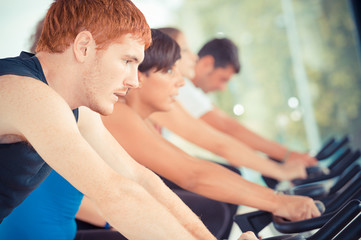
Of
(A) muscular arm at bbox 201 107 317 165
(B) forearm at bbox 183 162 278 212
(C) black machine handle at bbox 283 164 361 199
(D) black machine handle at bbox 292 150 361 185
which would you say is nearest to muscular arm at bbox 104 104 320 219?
(B) forearm at bbox 183 162 278 212

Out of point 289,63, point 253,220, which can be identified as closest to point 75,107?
point 253,220

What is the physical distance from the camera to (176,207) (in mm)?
831

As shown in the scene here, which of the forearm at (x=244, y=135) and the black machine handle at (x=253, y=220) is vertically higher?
the black machine handle at (x=253, y=220)

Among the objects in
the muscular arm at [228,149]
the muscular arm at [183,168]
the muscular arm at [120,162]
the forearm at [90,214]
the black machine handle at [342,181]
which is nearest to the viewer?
the muscular arm at [120,162]

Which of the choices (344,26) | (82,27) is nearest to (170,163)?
(82,27)

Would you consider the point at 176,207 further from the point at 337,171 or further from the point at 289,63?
the point at 289,63

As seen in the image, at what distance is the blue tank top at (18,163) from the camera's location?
701 mm

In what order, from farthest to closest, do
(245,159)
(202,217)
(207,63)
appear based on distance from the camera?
1. (207,63)
2. (245,159)
3. (202,217)

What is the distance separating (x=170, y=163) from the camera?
44.2 inches

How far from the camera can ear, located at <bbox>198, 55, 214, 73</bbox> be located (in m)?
2.55

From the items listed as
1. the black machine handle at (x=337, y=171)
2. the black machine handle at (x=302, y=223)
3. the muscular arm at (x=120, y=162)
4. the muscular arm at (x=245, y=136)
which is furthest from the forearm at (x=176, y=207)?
the muscular arm at (x=245, y=136)

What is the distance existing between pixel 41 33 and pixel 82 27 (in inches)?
4.8

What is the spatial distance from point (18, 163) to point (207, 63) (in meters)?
1.95

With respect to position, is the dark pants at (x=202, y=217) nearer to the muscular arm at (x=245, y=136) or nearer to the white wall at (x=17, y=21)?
the white wall at (x=17, y=21)
